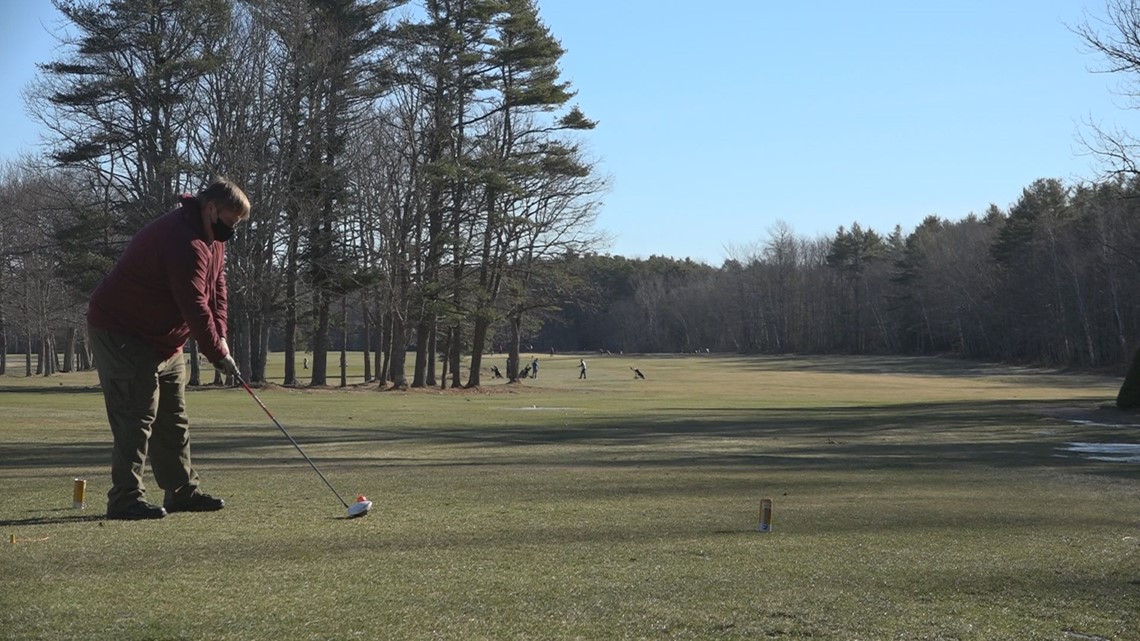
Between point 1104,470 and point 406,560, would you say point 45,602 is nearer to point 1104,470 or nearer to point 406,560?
point 406,560

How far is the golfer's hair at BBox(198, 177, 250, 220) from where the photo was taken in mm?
8344

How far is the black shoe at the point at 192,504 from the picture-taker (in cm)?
889

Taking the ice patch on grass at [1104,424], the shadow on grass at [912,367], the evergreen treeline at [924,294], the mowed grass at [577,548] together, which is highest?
Result: the evergreen treeline at [924,294]

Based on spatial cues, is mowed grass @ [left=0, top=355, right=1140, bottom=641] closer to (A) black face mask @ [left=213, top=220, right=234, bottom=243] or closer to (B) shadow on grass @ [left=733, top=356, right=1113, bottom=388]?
(A) black face mask @ [left=213, top=220, right=234, bottom=243]

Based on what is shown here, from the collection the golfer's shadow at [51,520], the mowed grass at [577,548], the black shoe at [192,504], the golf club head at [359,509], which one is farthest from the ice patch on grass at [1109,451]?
the golfer's shadow at [51,520]

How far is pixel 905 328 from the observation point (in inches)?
5723

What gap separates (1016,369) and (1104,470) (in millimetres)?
90254

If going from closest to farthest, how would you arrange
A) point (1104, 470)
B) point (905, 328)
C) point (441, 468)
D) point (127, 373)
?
point (127, 373) < point (441, 468) < point (1104, 470) < point (905, 328)

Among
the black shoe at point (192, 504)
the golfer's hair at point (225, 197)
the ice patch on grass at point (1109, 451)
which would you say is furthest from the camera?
the ice patch on grass at point (1109, 451)

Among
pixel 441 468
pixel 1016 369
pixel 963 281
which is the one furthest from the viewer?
pixel 963 281

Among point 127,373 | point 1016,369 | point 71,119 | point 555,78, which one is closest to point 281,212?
point 71,119

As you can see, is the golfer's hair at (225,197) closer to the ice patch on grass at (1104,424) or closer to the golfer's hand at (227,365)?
the golfer's hand at (227,365)

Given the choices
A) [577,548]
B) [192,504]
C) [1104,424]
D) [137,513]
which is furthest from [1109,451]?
[137,513]

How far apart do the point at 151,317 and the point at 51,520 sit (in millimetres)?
1642
